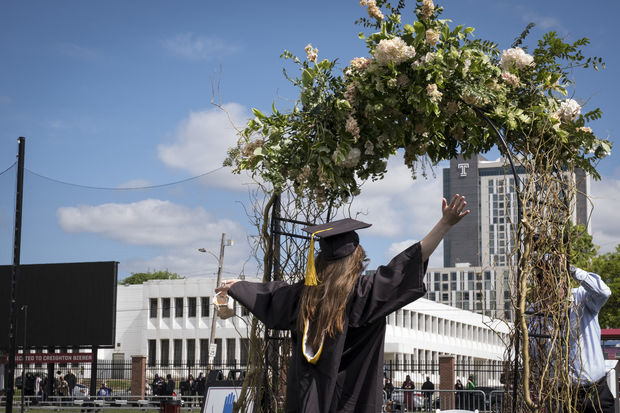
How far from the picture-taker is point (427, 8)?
219 inches

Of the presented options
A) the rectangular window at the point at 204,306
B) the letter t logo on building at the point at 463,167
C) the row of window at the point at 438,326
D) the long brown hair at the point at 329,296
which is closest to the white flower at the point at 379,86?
the long brown hair at the point at 329,296

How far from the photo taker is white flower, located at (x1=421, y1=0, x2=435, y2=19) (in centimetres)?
552

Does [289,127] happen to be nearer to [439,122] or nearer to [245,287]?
[439,122]

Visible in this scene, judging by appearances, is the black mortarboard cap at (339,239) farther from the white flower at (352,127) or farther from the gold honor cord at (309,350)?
the white flower at (352,127)

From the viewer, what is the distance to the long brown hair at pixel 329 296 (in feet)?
14.1

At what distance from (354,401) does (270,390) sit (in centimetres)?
215

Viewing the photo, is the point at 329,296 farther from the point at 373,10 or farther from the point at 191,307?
the point at 191,307

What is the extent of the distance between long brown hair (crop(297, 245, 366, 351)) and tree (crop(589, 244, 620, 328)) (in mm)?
28384

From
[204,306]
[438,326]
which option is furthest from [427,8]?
[438,326]

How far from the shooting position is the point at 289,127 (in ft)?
20.4

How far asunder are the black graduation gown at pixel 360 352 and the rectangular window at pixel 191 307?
5966 cm

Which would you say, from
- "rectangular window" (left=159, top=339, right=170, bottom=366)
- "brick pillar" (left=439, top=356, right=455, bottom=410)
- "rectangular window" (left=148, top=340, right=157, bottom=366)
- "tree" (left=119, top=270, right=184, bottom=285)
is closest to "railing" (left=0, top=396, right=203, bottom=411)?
"brick pillar" (left=439, top=356, right=455, bottom=410)

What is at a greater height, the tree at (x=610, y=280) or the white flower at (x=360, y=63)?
the white flower at (x=360, y=63)

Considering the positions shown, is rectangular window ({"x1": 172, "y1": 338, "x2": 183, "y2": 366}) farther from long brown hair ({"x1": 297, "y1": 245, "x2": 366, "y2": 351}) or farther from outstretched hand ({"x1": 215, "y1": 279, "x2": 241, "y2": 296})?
long brown hair ({"x1": 297, "y1": 245, "x2": 366, "y2": 351})
